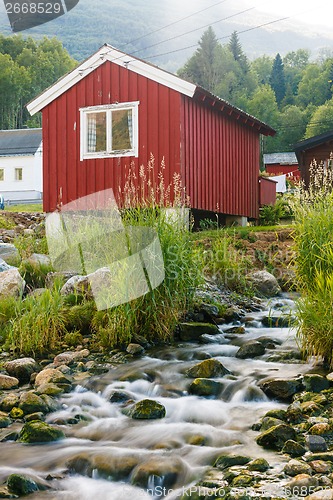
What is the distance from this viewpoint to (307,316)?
540cm

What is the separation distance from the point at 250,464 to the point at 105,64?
38.6 feet

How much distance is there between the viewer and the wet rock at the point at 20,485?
3551mm

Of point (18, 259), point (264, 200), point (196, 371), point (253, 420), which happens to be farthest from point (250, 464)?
point (264, 200)

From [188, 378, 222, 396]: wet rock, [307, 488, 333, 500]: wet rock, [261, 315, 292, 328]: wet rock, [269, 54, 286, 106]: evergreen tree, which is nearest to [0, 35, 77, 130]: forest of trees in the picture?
[269, 54, 286, 106]: evergreen tree

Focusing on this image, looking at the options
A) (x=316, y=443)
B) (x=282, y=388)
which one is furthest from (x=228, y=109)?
(x=316, y=443)

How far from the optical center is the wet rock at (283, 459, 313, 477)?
11.5 ft

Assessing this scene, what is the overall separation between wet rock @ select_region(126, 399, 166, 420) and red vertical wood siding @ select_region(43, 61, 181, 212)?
8674mm

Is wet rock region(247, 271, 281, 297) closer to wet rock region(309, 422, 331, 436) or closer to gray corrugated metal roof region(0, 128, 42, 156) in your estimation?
wet rock region(309, 422, 331, 436)

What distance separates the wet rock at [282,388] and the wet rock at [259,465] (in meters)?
1.27

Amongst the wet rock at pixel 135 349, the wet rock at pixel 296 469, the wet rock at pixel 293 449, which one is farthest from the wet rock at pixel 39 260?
the wet rock at pixel 296 469

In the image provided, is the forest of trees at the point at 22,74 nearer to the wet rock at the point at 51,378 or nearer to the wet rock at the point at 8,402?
Answer: the wet rock at the point at 51,378

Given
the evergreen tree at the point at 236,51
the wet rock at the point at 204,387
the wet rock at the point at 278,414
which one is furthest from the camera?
the evergreen tree at the point at 236,51

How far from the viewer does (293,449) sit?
3.82m

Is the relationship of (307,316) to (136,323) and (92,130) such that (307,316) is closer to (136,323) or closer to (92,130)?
(136,323)
